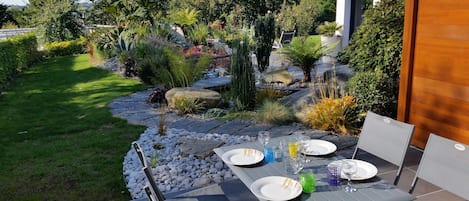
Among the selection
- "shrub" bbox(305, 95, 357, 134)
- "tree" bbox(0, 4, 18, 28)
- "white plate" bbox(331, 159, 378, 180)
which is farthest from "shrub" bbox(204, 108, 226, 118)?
"tree" bbox(0, 4, 18, 28)

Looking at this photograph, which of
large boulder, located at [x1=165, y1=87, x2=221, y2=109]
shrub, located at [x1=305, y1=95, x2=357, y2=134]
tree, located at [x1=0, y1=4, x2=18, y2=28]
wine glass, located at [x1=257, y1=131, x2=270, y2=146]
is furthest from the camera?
tree, located at [x1=0, y1=4, x2=18, y2=28]

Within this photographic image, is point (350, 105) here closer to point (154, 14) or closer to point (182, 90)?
point (182, 90)

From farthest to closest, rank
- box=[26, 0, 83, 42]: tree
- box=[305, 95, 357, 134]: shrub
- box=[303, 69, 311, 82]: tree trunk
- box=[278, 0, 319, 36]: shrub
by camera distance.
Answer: box=[278, 0, 319, 36]: shrub
box=[26, 0, 83, 42]: tree
box=[303, 69, 311, 82]: tree trunk
box=[305, 95, 357, 134]: shrub

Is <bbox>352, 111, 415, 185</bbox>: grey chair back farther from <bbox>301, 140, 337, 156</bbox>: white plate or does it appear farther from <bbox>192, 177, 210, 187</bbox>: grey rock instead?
<bbox>192, 177, 210, 187</bbox>: grey rock

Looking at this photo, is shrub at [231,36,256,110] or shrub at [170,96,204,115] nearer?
shrub at [231,36,256,110]

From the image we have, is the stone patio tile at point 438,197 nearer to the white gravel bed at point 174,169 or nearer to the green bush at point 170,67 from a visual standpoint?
the white gravel bed at point 174,169

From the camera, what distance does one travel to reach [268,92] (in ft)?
21.6

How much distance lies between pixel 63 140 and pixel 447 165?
4.72 m

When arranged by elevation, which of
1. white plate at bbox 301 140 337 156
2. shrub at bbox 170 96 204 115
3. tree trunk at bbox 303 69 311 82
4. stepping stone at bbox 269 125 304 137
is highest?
white plate at bbox 301 140 337 156

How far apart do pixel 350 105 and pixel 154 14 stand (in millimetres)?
10429

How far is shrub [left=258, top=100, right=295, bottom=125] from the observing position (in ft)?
17.4

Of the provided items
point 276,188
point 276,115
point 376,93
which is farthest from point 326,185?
point 276,115

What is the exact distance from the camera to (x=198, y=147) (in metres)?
4.37

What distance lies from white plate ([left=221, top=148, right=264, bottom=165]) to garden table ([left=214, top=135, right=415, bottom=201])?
0.04 meters
